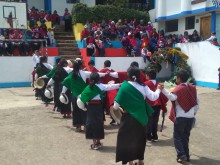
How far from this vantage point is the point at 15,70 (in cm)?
1570

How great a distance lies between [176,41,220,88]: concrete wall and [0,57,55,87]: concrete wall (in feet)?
26.2

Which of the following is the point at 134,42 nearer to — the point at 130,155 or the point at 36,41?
the point at 36,41

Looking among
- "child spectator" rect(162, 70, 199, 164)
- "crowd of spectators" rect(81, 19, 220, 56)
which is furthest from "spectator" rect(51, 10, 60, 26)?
"child spectator" rect(162, 70, 199, 164)

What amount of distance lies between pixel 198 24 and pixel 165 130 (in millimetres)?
13735

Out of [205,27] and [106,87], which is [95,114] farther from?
[205,27]

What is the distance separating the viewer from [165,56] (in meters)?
17.0

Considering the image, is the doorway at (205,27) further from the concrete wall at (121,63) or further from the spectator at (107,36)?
the spectator at (107,36)

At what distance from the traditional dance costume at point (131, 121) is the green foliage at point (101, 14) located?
51.9 feet

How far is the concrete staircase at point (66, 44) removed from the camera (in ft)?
59.8

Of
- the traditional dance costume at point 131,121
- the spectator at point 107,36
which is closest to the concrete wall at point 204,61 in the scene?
the spectator at point 107,36

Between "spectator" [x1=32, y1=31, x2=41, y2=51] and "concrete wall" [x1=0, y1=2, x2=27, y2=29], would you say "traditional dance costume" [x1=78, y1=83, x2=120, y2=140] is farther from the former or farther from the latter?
"spectator" [x1=32, y1=31, x2=41, y2=51]

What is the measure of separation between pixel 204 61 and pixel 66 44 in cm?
789

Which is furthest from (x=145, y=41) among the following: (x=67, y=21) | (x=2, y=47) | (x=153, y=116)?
(x=153, y=116)

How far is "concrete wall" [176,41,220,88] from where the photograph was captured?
14969 millimetres
